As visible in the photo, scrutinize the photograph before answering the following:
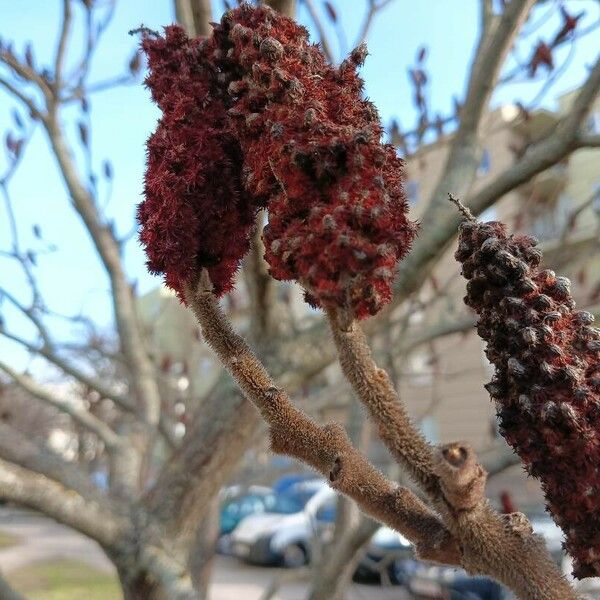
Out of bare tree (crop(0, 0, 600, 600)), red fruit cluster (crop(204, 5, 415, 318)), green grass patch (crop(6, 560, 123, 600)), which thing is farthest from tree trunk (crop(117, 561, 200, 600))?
green grass patch (crop(6, 560, 123, 600))

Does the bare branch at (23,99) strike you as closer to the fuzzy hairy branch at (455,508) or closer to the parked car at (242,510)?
the fuzzy hairy branch at (455,508)

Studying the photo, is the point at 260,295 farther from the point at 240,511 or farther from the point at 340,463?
the point at 240,511

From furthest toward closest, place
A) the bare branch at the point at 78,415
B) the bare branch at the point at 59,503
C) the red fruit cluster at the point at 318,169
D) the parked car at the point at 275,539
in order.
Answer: the parked car at the point at 275,539 < the bare branch at the point at 78,415 < the bare branch at the point at 59,503 < the red fruit cluster at the point at 318,169

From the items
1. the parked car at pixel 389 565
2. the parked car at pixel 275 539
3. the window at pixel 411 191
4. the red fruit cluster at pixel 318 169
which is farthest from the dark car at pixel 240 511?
the red fruit cluster at pixel 318 169

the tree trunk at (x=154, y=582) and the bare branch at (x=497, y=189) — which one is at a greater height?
the bare branch at (x=497, y=189)

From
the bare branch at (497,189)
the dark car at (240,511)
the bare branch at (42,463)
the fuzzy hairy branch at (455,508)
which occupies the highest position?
the dark car at (240,511)

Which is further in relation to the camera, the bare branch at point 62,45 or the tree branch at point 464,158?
the bare branch at point 62,45
